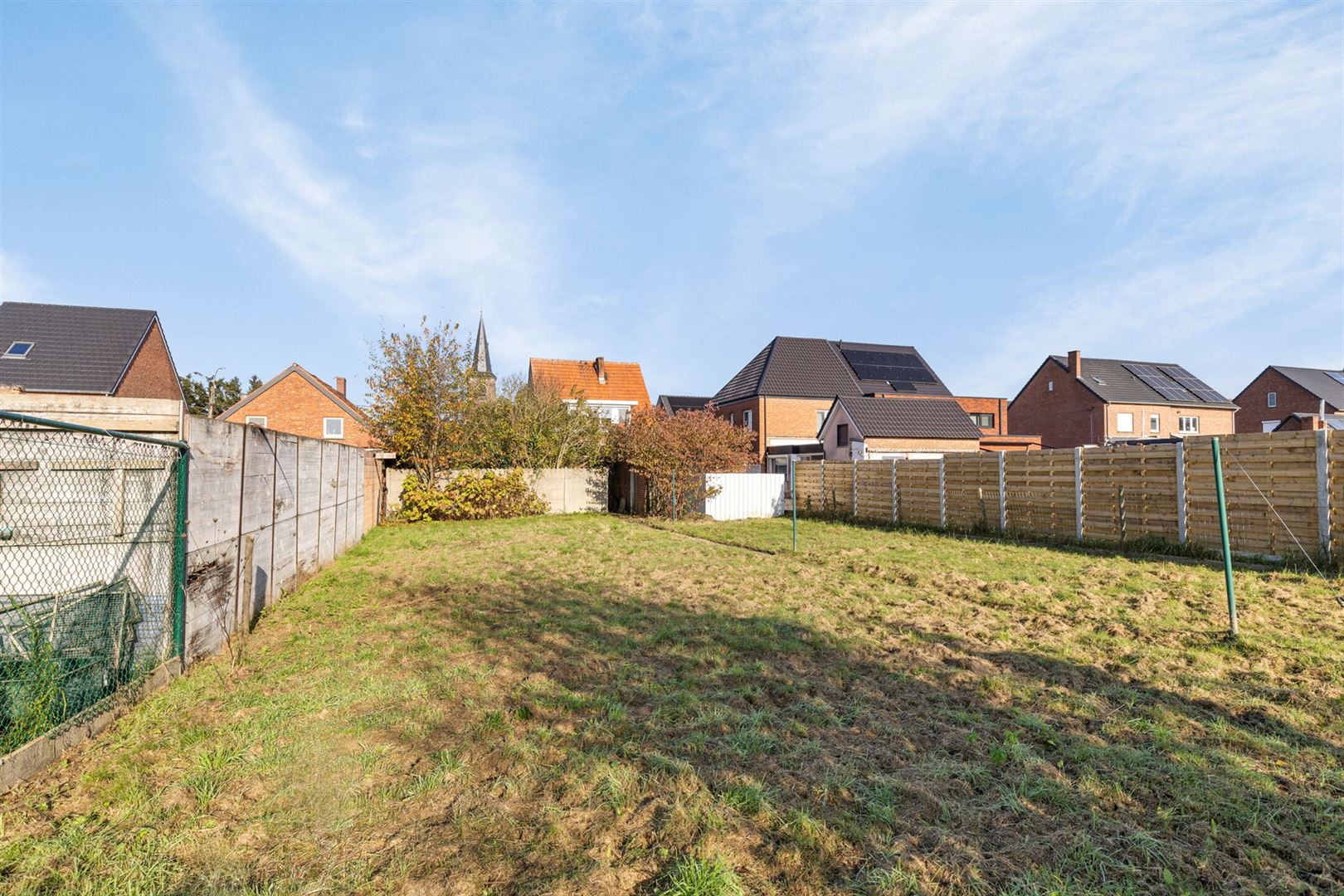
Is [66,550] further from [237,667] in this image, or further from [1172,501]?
[1172,501]

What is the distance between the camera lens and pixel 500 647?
5750 millimetres

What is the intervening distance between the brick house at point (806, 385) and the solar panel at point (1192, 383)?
53.0 feet

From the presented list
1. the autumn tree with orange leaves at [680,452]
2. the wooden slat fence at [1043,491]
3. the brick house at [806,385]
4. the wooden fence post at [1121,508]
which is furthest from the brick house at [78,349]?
the wooden fence post at [1121,508]

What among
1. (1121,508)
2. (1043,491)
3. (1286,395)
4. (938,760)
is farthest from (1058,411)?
(938,760)

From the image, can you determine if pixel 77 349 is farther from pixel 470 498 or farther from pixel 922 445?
pixel 922 445

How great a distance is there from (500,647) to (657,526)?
39.4 ft

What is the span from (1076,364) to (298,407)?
42488mm

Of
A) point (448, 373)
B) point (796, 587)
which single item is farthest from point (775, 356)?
point (796, 587)

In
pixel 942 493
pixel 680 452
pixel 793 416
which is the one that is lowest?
pixel 942 493

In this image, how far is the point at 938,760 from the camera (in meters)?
3.50

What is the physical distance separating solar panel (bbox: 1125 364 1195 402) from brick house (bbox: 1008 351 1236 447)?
0.16 feet

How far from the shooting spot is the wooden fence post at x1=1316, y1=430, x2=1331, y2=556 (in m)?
8.81

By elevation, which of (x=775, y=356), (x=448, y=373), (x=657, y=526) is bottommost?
(x=657, y=526)

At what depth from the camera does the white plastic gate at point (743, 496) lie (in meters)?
19.9
